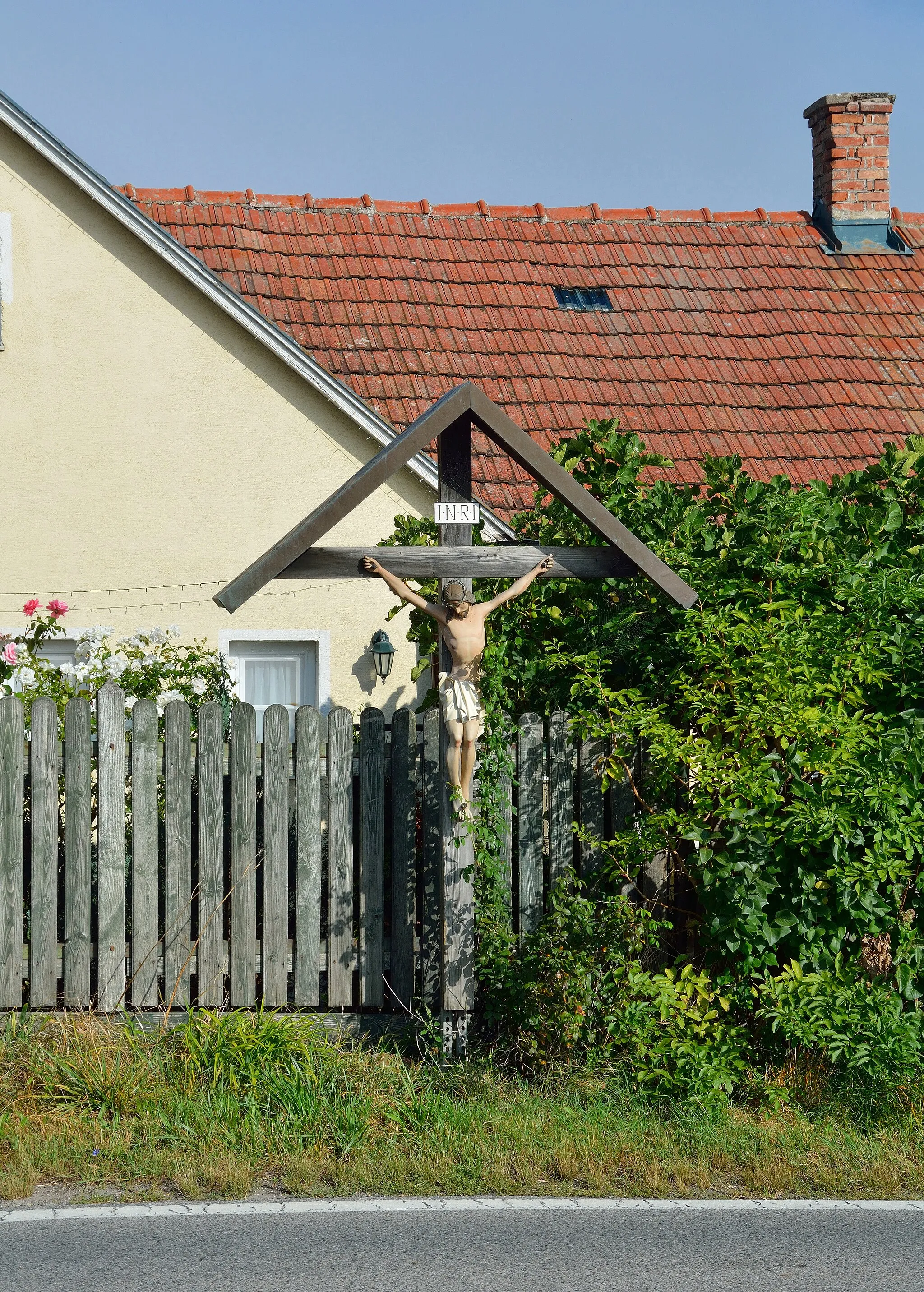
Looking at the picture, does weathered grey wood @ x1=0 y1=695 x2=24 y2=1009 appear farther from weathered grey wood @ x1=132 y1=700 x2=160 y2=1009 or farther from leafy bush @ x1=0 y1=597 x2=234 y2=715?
leafy bush @ x1=0 y1=597 x2=234 y2=715

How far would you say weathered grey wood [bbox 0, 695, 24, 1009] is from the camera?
238 inches

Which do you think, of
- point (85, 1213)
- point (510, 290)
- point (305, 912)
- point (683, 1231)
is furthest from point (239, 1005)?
point (510, 290)

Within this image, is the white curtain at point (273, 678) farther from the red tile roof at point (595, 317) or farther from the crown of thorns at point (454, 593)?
the crown of thorns at point (454, 593)

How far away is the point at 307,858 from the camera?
615 cm

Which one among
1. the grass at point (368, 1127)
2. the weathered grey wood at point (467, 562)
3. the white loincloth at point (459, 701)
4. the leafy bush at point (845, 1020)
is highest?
the weathered grey wood at point (467, 562)

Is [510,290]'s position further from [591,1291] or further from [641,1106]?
[591,1291]

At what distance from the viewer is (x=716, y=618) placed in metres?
6.00

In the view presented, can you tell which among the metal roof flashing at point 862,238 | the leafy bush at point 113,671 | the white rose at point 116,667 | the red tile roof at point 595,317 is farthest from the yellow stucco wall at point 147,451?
the metal roof flashing at point 862,238

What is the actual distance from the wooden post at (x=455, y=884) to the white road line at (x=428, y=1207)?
1.09 meters

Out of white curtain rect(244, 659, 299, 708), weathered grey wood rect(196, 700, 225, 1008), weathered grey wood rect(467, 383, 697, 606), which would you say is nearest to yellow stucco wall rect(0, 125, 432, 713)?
white curtain rect(244, 659, 299, 708)

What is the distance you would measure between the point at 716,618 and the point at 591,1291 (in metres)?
2.97

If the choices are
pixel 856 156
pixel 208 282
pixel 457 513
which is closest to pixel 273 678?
pixel 208 282

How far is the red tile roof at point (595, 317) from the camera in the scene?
1155 centimetres

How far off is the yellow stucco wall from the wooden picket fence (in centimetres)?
403
